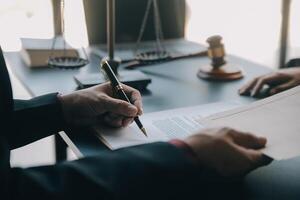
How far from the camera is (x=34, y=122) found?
1.14m

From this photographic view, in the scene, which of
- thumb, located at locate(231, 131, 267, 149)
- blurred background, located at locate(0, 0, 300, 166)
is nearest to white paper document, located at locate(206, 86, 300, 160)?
thumb, located at locate(231, 131, 267, 149)

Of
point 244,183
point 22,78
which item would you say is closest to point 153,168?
point 244,183

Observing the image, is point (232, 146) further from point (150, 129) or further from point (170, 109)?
point (170, 109)

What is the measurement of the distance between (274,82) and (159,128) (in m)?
0.45

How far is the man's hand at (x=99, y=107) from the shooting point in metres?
1.04

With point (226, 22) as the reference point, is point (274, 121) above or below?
above

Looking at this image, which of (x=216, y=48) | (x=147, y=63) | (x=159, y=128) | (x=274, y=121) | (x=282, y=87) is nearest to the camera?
(x=274, y=121)

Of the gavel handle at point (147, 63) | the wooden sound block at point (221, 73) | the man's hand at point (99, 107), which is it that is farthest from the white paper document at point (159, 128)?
the gavel handle at point (147, 63)

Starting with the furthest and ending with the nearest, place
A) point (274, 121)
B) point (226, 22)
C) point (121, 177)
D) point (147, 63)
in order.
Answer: point (226, 22), point (147, 63), point (274, 121), point (121, 177)

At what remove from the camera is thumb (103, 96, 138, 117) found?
103 centimetres

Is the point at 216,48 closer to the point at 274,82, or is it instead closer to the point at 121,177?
the point at 274,82

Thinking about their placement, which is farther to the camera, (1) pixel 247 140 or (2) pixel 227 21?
(2) pixel 227 21

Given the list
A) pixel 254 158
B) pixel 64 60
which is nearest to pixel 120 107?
pixel 254 158

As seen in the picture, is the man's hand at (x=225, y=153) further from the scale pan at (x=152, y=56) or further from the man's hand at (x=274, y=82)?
the scale pan at (x=152, y=56)
